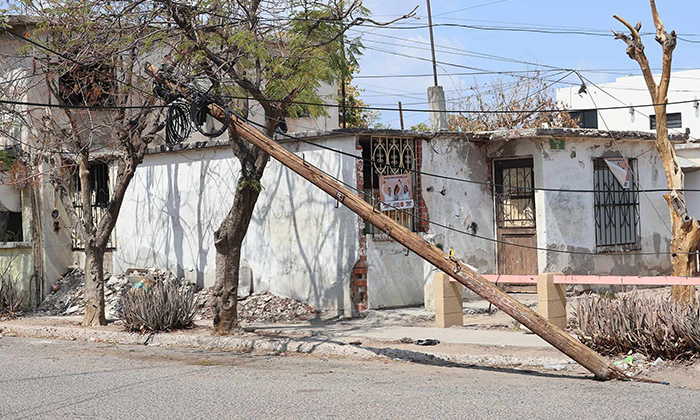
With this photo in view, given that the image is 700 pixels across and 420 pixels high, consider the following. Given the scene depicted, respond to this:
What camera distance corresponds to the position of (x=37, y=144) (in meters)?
17.9

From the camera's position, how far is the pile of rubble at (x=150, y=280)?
611 inches

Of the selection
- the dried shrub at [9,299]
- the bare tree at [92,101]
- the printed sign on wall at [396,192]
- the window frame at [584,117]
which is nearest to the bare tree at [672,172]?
the printed sign on wall at [396,192]

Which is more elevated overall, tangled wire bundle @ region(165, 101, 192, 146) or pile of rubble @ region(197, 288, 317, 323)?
tangled wire bundle @ region(165, 101, 192, 146)

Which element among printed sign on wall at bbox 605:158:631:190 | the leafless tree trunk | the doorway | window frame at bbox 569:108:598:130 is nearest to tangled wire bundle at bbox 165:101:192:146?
the leafless tree trunk

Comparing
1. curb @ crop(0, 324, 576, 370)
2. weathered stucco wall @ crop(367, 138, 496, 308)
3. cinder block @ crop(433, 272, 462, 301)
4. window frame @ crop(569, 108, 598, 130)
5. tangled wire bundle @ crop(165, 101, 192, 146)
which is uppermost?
window frame @ crop(569, 108, 598, 130)

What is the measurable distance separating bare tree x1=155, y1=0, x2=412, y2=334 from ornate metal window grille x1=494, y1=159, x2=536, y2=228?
5495 millimetres

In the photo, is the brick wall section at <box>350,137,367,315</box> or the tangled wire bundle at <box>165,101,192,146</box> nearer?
the tangled wire bundle at <box>165,101,192,146</box>

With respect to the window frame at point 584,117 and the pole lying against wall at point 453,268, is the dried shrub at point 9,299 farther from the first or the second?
the window frame at point 584,117

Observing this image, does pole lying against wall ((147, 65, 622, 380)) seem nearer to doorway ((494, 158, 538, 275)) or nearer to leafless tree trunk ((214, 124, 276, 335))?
leafless tree trunk ((214, 124, 276, 335))

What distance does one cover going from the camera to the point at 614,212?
17797 millimetres

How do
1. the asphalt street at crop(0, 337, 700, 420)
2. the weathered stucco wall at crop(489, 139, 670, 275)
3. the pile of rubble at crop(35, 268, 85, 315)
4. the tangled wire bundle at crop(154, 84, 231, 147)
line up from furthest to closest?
the pile of rubble at crop(35, 268, 85, 315) < the weathered stucco wall at crop(489, 139, 670, 275) < the tangled wire bundle at crop(154, 84, 231, 147) < the asphalt street at crop(0, 337, 700, 420)

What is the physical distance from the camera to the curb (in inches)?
413

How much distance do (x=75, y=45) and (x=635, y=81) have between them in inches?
1202

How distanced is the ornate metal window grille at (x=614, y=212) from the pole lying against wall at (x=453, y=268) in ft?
27.5
